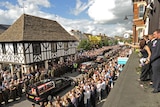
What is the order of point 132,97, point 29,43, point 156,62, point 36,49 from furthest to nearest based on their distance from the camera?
point 36,49
point 29,43
point 156,62
point 132,97

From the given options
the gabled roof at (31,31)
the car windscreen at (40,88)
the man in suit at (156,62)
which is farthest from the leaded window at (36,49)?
the man in suit at (156,62)

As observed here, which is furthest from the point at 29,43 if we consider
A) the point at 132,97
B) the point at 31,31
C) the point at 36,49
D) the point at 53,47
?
the point at 132,97

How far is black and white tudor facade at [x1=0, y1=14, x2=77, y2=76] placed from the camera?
57.7 feet

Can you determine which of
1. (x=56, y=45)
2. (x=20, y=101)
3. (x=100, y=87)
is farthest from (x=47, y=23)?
(x=100, y=87)

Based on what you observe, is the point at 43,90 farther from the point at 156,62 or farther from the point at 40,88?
the point at 156,62

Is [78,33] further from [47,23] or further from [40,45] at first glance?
[40,45]

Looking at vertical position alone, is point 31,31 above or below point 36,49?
above

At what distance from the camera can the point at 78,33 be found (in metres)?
65.7

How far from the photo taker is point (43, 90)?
34.9ft

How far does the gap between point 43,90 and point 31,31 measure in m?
10.8

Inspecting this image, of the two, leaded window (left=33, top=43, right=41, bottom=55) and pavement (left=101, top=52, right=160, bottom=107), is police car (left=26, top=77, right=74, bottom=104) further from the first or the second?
pavement (left=101, top=52, right=160, bottom=107)

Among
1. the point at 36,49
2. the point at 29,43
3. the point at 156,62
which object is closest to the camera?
the point at 156,62

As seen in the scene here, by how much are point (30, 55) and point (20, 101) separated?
7398 millimetres

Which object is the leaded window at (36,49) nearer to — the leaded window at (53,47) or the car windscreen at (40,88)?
the leaded window at (53,47)
